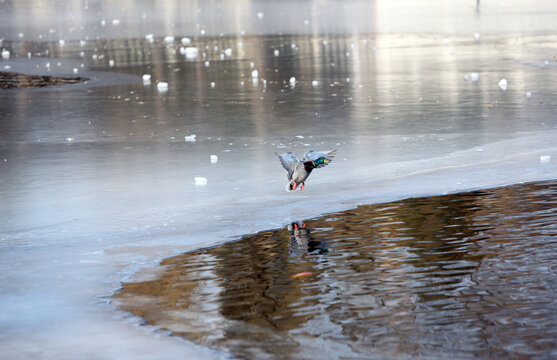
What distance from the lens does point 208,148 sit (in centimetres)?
1115

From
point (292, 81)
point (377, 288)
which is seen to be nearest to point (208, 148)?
point (377, 288)

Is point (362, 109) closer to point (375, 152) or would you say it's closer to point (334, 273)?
point (375, 152)

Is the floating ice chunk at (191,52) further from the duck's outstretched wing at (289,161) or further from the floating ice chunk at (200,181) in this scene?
the duck's outstretched wing at (289,161)

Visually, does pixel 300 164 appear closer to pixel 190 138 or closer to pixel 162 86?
pixel 190 138

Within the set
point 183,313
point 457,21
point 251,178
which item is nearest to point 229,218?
point 251,178

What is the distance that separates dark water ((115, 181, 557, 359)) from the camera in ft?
16.2

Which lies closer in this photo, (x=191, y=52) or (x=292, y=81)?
(x=292, y=81)

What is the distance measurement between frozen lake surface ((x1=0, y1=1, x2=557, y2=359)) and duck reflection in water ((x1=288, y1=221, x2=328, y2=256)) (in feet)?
0.60

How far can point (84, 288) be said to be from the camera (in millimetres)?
6164

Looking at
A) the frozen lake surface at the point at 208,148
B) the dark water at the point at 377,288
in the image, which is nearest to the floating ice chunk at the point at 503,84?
the frozen lake surface at the point at 208,148

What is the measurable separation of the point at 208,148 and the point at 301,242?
4.30m

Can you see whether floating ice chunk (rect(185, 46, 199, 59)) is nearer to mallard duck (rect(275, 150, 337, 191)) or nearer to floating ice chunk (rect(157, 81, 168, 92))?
floating ice chunk (rect(157, 81, 168, 92))

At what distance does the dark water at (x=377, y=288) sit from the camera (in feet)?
16.2

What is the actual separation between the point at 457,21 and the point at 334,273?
2930 centimetres
